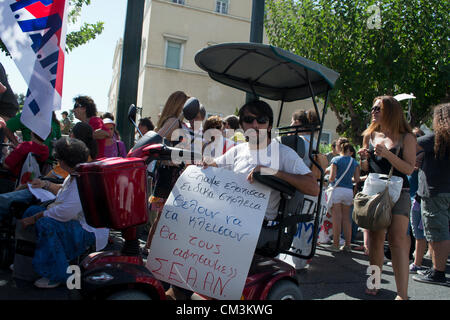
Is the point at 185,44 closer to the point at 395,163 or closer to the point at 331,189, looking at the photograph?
the point at 331,189

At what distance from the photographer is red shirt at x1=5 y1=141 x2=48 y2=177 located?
12.9 ft

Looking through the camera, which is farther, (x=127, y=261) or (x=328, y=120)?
(x=328, y=120)

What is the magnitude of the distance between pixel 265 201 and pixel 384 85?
345 inches

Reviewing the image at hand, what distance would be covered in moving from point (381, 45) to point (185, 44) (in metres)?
12.1

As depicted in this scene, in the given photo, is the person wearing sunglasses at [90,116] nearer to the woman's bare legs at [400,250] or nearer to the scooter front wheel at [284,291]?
the scooter front wheel at [284,291]

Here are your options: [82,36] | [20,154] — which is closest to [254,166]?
[20,154]

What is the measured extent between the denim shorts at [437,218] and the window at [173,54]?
57.6 feet

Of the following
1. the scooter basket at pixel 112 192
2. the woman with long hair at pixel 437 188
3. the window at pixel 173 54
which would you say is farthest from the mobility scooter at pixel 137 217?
the window at pixel 173 54

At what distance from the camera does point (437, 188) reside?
→ 4293 mm

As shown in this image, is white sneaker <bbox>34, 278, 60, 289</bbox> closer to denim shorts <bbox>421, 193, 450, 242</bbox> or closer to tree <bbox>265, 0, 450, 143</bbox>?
denim shorts <bbox>421, 193, 450, 242</bbox>

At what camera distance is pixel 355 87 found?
1032 centimetres

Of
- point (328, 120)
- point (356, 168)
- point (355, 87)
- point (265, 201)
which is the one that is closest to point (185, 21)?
point (328, 120)

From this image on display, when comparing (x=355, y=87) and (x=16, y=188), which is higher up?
(x=355, y=87)
